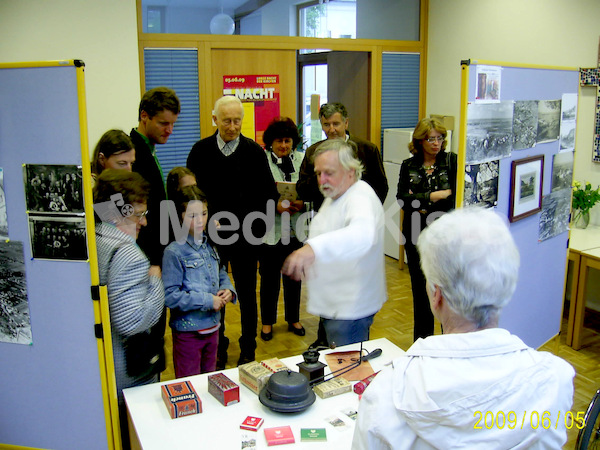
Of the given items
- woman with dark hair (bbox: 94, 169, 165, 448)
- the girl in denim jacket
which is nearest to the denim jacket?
the girl in denim jacket

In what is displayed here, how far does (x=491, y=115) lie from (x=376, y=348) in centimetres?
116

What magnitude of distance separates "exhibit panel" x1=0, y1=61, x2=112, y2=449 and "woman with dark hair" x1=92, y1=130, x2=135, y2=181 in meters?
0.33

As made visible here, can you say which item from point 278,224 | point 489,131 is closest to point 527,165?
point 489,131

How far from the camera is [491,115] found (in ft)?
8.09

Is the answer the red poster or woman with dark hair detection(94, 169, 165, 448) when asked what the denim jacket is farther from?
the red poster

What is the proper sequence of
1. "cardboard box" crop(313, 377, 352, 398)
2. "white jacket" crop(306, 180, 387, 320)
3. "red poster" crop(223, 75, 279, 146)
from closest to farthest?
"cardboard box" crop(313, 377, 352, 398)
"white jacket" crop(306, 180, 387, 320)
"red poster" crop(223, 75, 279, 146)

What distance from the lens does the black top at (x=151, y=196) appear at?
2539 mm

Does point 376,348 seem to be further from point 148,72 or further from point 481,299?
point 148,72

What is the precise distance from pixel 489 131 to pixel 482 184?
239 mm

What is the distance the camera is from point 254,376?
187cm

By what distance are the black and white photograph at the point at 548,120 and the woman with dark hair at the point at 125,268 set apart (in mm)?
2072

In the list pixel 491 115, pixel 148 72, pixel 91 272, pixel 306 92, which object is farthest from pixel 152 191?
pixel 306 92

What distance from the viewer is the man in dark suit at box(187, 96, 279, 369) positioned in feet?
10.3

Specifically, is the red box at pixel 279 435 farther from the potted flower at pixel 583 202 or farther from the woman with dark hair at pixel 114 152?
the potted flower at pixel 583 202
